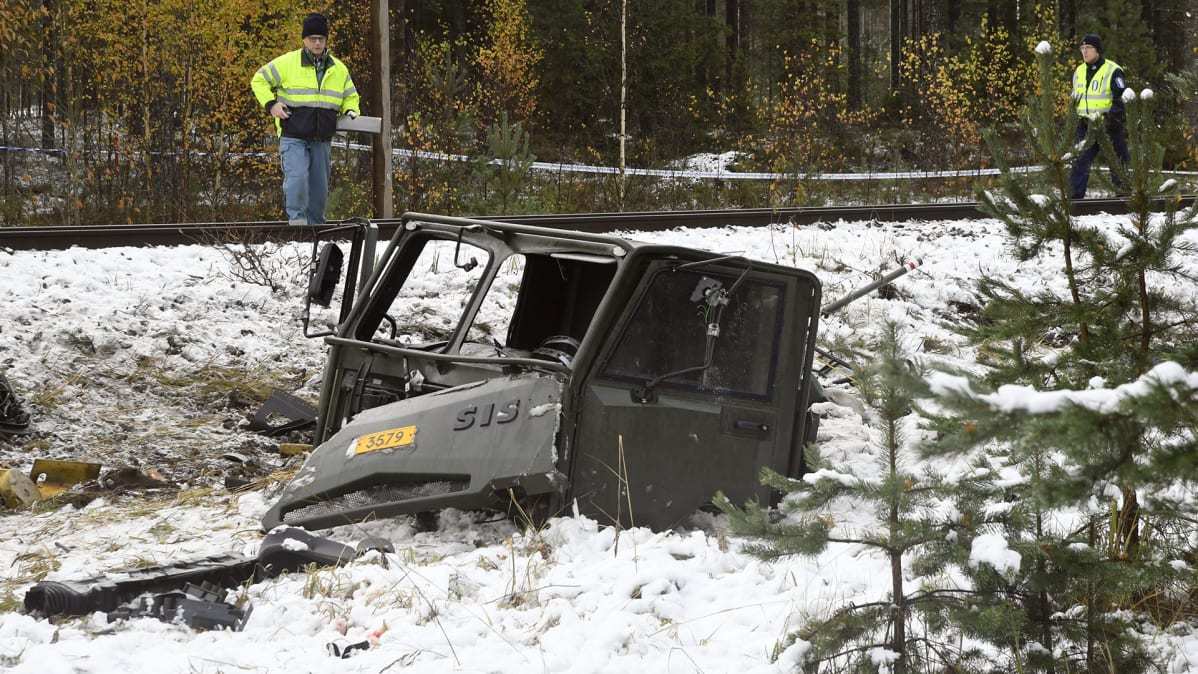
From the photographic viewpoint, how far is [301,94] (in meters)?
12.7

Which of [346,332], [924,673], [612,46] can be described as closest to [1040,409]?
[924,673]

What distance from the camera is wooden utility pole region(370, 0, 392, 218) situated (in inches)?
579

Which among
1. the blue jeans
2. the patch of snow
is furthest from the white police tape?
the patch of snow

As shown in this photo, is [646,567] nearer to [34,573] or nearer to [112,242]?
[34,573]

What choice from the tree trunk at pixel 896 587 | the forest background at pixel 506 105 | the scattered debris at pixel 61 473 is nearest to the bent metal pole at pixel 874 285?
the tree trunk at pixel 896 587

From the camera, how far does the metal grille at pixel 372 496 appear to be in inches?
222

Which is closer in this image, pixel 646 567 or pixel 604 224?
pixel 646 567

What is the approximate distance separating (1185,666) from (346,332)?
4449 millimetres

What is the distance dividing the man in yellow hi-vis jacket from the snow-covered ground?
1.48 m

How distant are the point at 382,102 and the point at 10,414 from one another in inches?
280

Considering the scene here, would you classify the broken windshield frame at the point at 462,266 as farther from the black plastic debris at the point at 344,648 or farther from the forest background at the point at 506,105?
the forest background at the point at 506,105

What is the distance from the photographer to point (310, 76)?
41.8 feet

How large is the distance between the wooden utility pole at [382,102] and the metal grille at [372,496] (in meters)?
8.97

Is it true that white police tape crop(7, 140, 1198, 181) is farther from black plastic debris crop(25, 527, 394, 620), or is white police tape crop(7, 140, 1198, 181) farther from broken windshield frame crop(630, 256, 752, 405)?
black plastic debris crop(25, 527, 394, 620)
